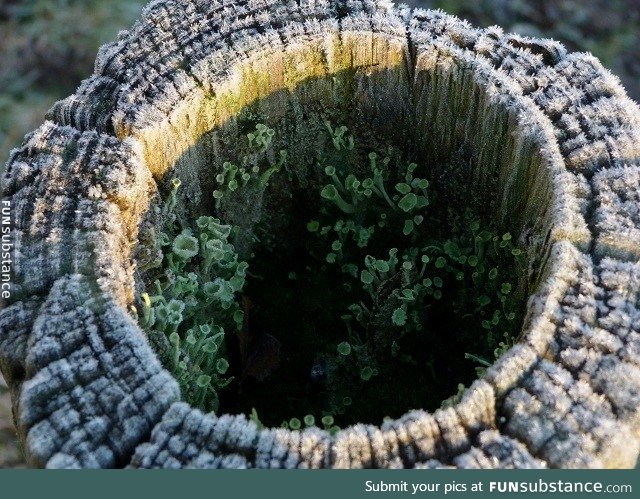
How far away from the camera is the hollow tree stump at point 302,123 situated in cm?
173

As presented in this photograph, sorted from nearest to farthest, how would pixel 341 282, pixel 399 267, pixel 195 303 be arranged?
pixel 195 303 < pixel 399 267 < pixel 341 282

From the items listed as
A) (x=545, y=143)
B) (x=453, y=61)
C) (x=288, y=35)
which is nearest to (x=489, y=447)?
(x=545, y=143)

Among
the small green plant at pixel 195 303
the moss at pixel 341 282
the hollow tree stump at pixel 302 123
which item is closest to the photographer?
the hollow tree stump at pixel 302 123

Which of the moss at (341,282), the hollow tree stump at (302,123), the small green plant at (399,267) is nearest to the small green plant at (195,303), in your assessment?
the moss at (341,282)

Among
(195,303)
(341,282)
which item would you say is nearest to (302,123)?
(341,282)

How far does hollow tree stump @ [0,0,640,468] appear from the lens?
1.73m

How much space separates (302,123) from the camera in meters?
2.79

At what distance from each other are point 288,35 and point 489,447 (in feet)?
5.20

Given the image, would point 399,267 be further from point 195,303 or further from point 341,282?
point 195,303

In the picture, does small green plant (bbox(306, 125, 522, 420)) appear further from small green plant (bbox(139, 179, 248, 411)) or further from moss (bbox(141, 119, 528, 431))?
small green plant (bbox(139, 179, 248, 411))

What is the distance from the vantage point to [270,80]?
2.63 meters

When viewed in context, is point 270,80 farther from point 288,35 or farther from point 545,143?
point 545,143

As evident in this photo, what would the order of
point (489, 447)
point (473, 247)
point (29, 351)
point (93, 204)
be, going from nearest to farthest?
point (489, 447)
point (29, 351)
point (93, 204)
point (473, 247)

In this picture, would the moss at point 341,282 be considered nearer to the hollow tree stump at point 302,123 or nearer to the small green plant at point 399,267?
the small green plant at point 399,267
